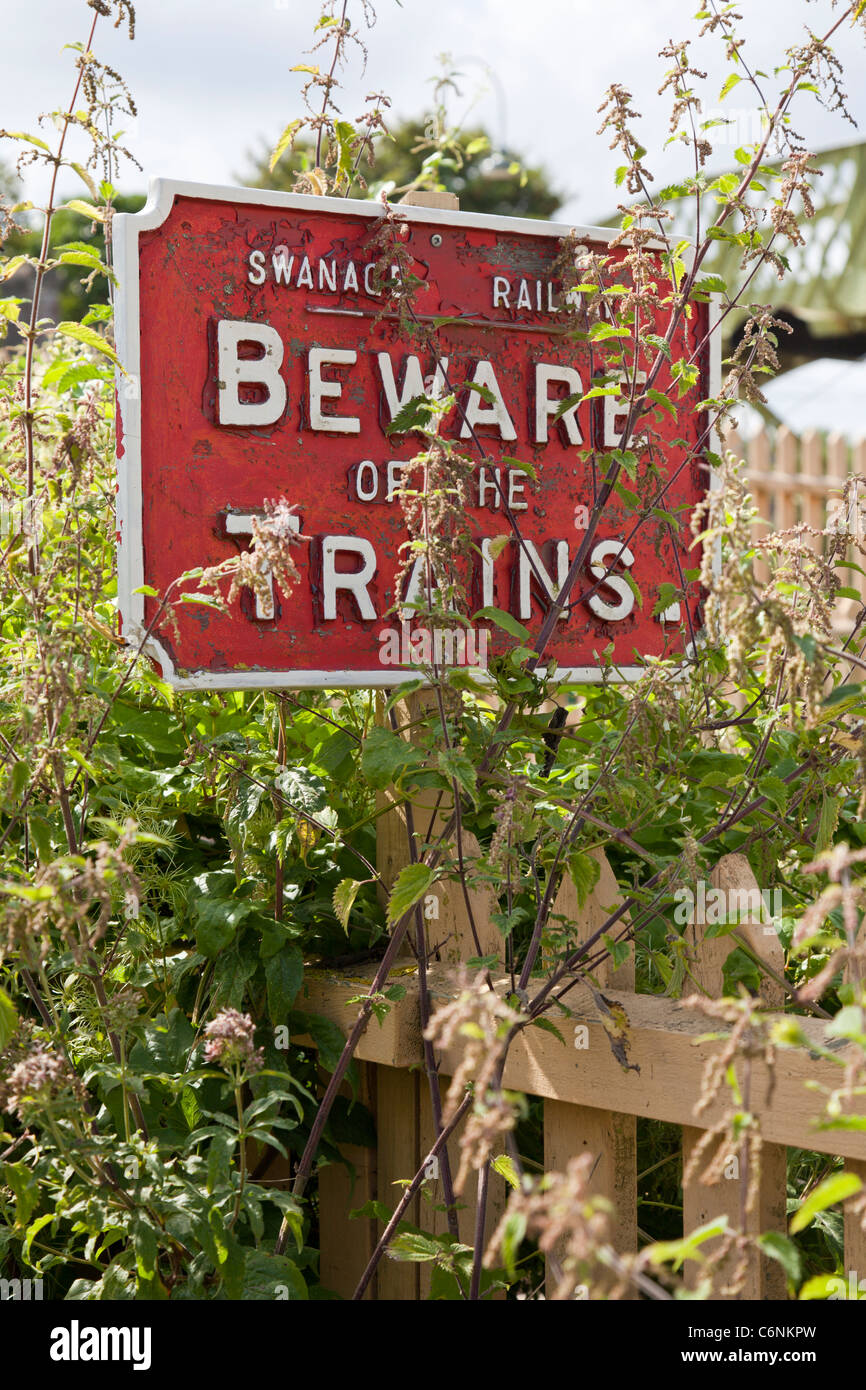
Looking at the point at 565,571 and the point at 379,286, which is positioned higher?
the point at 379,286

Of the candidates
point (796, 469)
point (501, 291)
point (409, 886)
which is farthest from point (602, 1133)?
point (796, 469)

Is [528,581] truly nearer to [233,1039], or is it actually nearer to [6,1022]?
[233,1039]

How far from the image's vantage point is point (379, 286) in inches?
87.7

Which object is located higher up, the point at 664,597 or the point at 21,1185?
the point at 664,597

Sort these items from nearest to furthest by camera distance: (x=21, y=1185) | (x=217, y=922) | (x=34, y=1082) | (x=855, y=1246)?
1. (x=34, y=1082)
2. (x=21, y=1185)
3. (x=855, y=1246)
4. (x=217, y=922)

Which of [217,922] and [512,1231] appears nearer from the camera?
[512,1231]

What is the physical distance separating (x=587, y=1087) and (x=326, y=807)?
61cm

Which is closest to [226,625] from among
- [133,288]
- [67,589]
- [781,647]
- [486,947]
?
[67,589]

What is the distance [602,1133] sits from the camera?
6.41 ft

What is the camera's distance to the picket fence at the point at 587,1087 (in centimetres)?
171

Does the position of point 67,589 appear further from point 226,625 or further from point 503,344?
point 503,344

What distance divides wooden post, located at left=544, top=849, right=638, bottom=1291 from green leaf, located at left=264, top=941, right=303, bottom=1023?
1.42 ft

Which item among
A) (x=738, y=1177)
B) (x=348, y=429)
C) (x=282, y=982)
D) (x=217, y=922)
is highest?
(x=348, y=429)

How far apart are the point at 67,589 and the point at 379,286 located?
78cm
